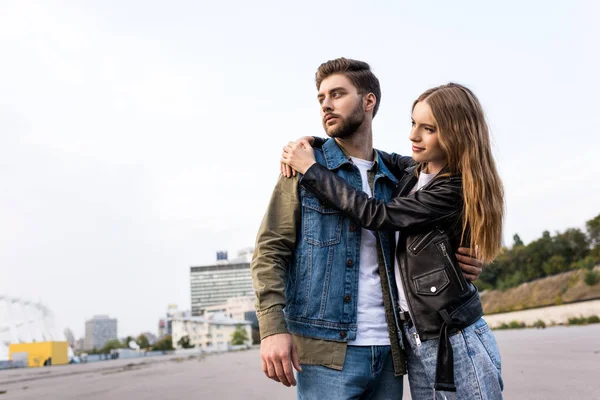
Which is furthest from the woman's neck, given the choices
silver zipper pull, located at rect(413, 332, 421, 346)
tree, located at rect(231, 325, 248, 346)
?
tree, located at rect(231, 325, 248, 346)

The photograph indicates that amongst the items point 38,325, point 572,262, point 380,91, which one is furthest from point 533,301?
point 38,325

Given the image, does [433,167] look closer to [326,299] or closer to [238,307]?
[326,299]

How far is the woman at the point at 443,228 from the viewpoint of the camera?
1895 millimetres

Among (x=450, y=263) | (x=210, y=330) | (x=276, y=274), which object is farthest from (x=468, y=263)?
(x=210, y=330)

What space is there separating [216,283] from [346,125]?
161m

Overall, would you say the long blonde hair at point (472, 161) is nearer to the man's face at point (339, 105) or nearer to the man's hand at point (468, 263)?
the man's hand at point (468, 263)

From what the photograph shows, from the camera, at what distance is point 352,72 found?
96.7 inches

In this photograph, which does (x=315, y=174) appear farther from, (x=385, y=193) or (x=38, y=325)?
(x=38, y=325)

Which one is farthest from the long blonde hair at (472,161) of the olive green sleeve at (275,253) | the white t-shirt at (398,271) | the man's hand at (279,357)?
the man's hand at (279,357)

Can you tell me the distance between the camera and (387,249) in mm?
2217

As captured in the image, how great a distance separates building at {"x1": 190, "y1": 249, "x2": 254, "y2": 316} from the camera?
157m

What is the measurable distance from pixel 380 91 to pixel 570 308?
21163 mm

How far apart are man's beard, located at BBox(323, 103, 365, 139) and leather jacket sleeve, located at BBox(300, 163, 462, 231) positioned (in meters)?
0.35

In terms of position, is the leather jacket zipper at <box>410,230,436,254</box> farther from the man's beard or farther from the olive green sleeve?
the man's beard
